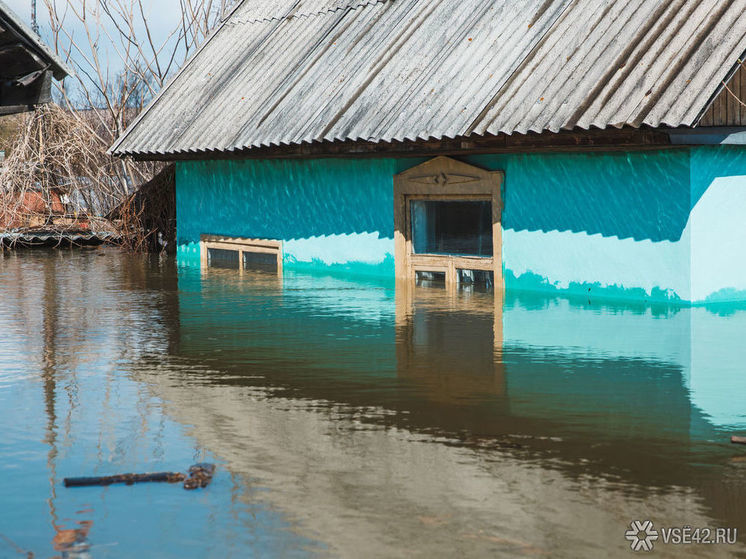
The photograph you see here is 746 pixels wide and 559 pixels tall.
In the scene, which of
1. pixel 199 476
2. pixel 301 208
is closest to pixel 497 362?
pixel 199 476

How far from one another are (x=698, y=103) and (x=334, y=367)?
452 centimetres

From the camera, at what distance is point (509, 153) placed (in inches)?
504

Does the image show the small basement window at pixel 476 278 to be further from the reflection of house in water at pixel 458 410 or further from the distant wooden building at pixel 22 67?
the distant wooden building at pixel 22 67

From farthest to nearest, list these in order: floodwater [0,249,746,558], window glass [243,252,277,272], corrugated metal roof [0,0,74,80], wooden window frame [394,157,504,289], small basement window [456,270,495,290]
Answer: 1. window glass [243,252,277,272]
2. small basement window [456,270,495,290]
3. wooden window frame [394,157,504,289]
4. corrugated metal roof [0,0,74,80]
5. floodwater [0,249,746,558]

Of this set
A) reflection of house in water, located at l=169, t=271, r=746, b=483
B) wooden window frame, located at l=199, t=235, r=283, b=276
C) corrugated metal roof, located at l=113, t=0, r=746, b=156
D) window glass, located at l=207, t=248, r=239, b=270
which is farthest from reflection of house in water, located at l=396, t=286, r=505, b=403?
window glass, located at l=207, t=248, r=239, b=270

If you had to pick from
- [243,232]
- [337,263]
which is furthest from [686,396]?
[243,232]

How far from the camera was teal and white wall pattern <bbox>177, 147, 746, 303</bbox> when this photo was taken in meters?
11.1

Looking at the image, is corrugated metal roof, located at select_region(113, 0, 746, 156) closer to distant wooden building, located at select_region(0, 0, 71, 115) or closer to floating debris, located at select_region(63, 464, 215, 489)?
distant wooden building, located at select_region(0, 0, 71, 115)

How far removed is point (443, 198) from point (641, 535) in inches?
380

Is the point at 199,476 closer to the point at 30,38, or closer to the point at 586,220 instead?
the point at 30,38

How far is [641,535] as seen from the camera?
4.52m

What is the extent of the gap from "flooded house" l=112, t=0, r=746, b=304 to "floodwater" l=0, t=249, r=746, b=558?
3.46 feet

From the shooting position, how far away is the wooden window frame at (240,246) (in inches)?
663

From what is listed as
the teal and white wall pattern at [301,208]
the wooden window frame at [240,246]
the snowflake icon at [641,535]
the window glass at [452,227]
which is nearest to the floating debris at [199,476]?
the snowflake icon at [641,535]
